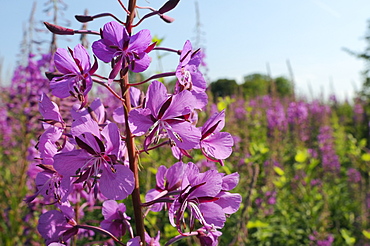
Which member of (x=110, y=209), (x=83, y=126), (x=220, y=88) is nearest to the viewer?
(x=83, y=126)

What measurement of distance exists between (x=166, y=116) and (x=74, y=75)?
321 millimetres

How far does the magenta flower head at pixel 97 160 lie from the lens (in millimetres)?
917

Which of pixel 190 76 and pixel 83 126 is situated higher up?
pixel 190 76

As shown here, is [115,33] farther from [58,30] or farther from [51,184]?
[51,184]

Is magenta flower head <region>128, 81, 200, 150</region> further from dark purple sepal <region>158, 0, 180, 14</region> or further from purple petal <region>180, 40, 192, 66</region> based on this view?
dark purple sepal <region>158, 0, 180, 14</region>

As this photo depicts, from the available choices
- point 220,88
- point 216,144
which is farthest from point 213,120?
point 220,88

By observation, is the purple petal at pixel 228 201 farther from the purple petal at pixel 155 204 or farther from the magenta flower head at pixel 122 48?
the magenta flower head at pixel 122 48

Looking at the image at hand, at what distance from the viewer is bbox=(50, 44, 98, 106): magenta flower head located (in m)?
1.00

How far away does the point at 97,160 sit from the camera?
3.12 ft

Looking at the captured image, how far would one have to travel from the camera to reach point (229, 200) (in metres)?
1.10

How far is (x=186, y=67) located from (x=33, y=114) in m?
2.61

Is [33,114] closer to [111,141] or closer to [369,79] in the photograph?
[111,141]

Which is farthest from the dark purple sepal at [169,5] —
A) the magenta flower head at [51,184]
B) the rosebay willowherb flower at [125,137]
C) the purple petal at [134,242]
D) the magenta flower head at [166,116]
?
the purple petal at [134,242]

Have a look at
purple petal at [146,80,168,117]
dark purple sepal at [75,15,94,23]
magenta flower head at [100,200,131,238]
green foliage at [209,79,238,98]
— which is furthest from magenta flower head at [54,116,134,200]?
green foliage at [209,79,238,98]
